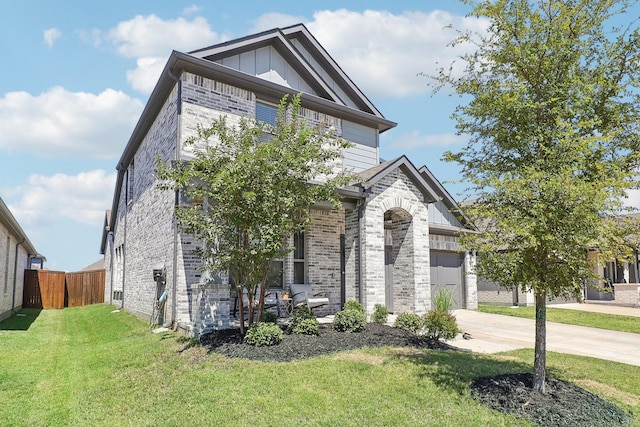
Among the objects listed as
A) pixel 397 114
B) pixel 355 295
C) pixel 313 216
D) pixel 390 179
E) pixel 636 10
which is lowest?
pixel 355 295

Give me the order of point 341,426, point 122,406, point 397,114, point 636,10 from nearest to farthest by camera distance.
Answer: point 341,426 < point 122,406 < point 636,10 < point 397,114

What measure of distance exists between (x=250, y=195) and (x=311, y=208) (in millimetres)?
5161

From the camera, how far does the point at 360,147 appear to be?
13.6 metres

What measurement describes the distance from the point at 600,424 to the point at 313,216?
901 cm

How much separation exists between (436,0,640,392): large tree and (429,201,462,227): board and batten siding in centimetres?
1059

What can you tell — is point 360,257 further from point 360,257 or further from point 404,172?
point 404,172

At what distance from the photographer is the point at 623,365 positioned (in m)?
7.68

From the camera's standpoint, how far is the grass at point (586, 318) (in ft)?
41.8

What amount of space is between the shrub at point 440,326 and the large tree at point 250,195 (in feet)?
11.2

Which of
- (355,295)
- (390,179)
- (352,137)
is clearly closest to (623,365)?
(355,295)

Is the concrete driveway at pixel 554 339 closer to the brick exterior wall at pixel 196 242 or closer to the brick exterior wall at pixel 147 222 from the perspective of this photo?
the brick exterior wall at pixel 196 242

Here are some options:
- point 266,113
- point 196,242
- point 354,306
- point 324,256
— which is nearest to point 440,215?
point 324,256

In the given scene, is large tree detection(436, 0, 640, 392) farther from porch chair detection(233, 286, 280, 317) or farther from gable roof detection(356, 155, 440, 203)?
porch chair detection(233, 286, 280, 317)

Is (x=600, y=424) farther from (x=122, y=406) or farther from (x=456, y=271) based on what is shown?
(x=456, y=271)
